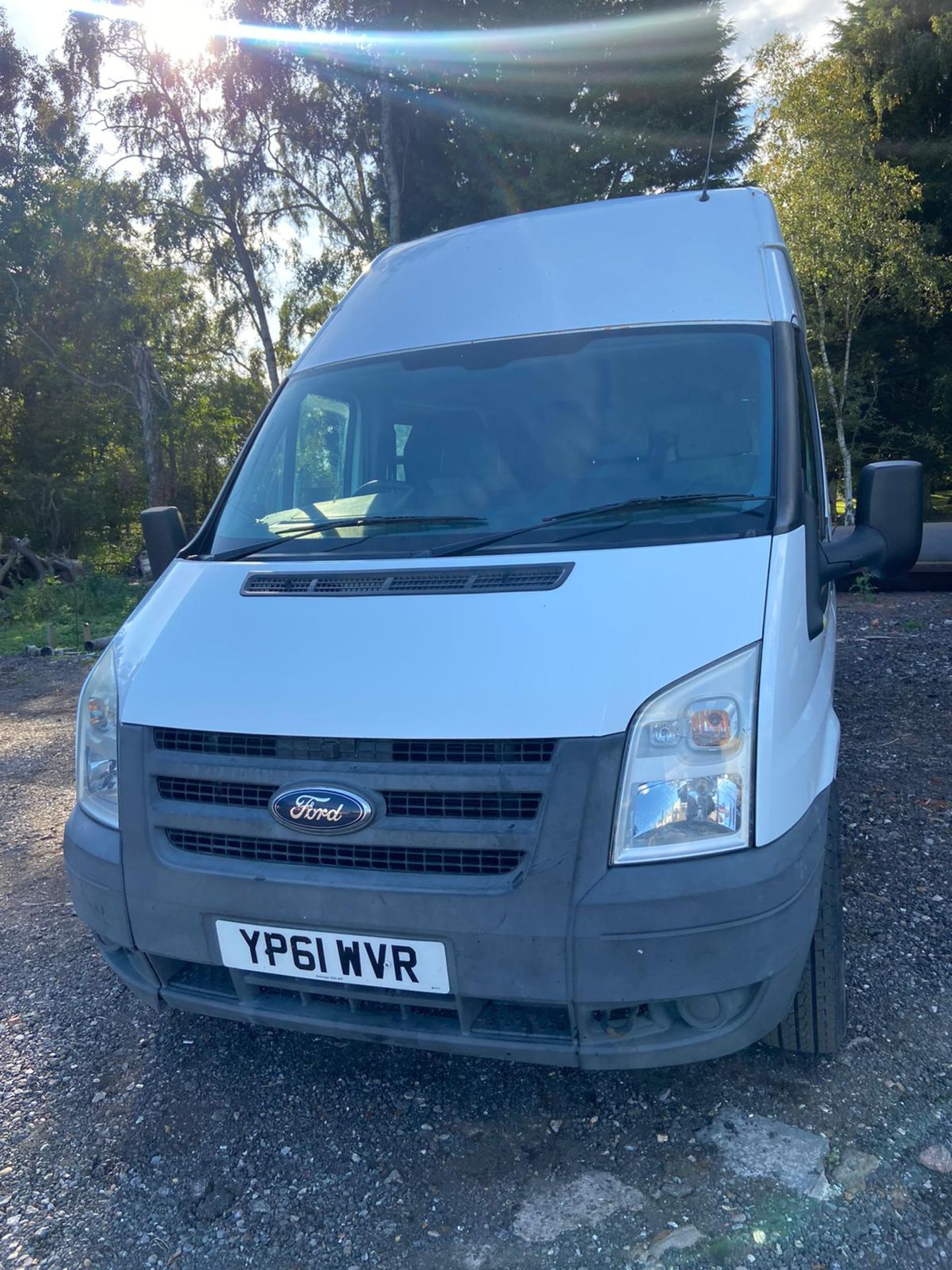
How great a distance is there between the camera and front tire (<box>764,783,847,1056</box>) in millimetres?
2568

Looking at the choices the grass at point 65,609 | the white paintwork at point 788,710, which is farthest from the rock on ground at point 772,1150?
the grass at point 65,609

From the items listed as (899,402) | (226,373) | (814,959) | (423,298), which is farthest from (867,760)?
(226,373)

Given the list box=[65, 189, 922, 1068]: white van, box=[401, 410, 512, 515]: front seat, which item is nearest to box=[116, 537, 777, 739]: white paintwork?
box=[65, 189, 922, 1068]: white van

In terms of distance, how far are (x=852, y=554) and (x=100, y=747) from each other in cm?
230

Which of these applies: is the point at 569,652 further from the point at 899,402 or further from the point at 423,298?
the point at 899,402

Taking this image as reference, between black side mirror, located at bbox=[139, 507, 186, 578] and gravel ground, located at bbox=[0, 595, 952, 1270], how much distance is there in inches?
61.2

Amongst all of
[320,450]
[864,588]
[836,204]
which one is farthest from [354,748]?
[836,204]

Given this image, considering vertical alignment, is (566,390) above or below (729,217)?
below

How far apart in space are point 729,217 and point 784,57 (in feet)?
51.5

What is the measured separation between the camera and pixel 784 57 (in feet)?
53.1

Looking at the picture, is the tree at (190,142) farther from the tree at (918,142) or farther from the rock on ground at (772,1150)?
the rock on ground at (772,1150)

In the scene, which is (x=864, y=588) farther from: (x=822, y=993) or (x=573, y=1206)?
(x=573, y=1206)

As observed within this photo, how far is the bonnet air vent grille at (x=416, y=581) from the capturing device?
243 centimetres

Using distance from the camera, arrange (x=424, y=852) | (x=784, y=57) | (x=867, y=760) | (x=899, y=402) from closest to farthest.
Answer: (x=424, y=852) < (x=867, y=760) < (x=784, y=57) < (x=899, y=402)
